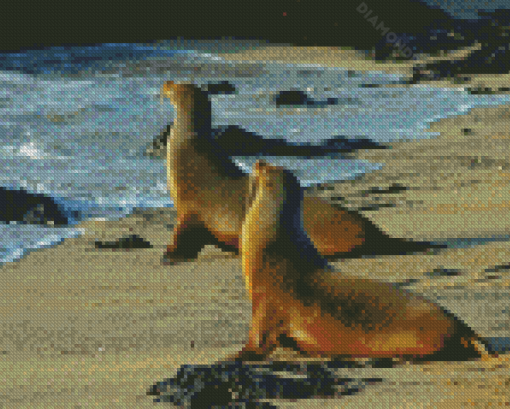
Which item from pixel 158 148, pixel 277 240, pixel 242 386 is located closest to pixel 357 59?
pixel 158 148

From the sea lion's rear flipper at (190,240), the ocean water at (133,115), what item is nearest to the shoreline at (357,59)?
the ocean water at (133,115)

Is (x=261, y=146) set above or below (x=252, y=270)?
below

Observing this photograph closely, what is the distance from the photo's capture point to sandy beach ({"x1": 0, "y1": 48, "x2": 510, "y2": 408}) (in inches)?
160

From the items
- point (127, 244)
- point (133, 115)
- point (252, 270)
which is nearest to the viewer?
point (252, 270)

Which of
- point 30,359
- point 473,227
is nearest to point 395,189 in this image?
point 473,227

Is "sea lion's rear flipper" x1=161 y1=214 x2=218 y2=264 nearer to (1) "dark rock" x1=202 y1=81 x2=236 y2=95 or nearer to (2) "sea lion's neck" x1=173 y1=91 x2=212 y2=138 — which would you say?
(2) "sea lion's neck" x1=173 y1=91 x2=212 y2=138

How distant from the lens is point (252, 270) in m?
4.52

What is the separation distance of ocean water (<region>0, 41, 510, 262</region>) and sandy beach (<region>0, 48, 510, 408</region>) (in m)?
0.74

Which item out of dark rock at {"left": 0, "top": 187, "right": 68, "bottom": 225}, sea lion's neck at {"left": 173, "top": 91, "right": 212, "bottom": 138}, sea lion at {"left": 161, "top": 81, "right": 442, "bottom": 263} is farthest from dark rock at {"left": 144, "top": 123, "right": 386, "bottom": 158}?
sea lion at {"left": 161, "top": 81, "right": 442, "bottom": 263}

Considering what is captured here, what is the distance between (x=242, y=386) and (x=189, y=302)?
1.68m

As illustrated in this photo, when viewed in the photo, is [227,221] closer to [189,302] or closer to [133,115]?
[189,302]

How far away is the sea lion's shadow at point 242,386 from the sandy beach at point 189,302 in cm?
6

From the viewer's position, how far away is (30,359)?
184 inches

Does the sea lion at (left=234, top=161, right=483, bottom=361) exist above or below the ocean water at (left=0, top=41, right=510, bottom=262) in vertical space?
above
